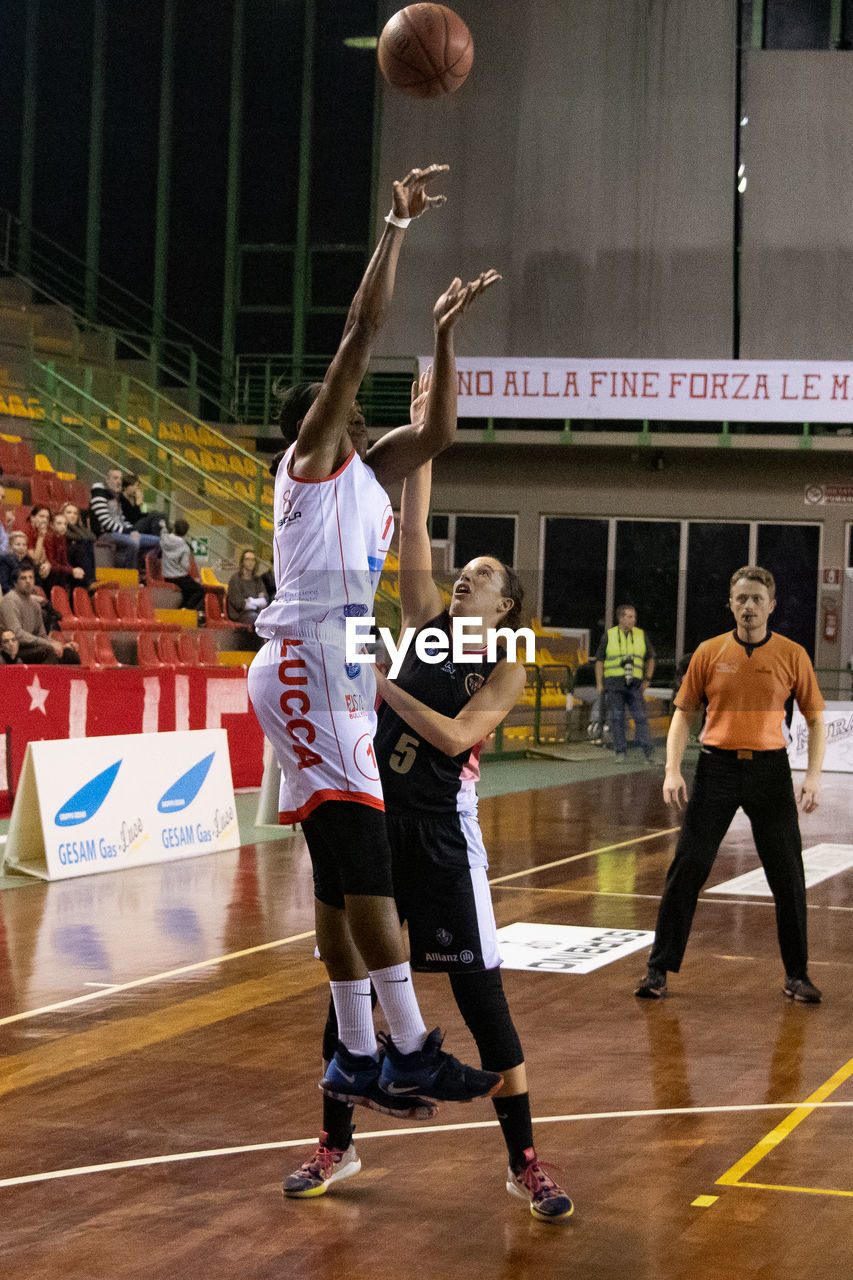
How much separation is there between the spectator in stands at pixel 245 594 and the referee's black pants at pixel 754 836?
11381 millimetres

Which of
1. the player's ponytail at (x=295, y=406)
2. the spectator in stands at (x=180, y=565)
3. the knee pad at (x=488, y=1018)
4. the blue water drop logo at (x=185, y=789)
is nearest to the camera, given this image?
the player's ponytail at (x=295, y=406)

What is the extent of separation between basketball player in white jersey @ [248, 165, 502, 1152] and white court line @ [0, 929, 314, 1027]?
3195 millimetres

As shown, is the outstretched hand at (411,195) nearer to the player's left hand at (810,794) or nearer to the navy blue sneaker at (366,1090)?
the navy blue sneaker at (366,1090)

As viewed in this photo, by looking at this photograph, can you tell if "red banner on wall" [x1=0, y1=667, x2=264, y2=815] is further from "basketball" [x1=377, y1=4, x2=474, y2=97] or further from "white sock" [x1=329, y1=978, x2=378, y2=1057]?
"white sock" [x1=329, y1=978, x2=378, y2=1057]

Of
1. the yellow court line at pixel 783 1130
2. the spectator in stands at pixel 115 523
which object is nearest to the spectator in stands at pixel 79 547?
the spectator in stands at pixel 115 523

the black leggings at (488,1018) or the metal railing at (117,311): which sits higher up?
the metal railing at (117,311)

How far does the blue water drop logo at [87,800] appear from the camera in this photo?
10719 mm

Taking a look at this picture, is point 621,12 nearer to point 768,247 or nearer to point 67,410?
point 768,247

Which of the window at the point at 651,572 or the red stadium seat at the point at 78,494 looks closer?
the red stadium seat at the point at 78,494

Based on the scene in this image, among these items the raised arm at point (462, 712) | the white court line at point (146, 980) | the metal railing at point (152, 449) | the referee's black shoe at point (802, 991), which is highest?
the metal railing at point (152, 449)

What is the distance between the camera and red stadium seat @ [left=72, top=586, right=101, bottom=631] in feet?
53.7

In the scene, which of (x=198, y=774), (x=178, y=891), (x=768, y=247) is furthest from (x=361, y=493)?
(x=768, y=247)

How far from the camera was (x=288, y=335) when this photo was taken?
28.8 metres

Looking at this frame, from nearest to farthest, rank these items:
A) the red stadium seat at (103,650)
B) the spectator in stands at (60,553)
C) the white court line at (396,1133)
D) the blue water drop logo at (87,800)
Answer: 1. the white court line at (396,1133)
2. the blue water drop logo at (87,800)
3. the red stadium seat at (103,650)
4. the spectator in stands at (60,553)
